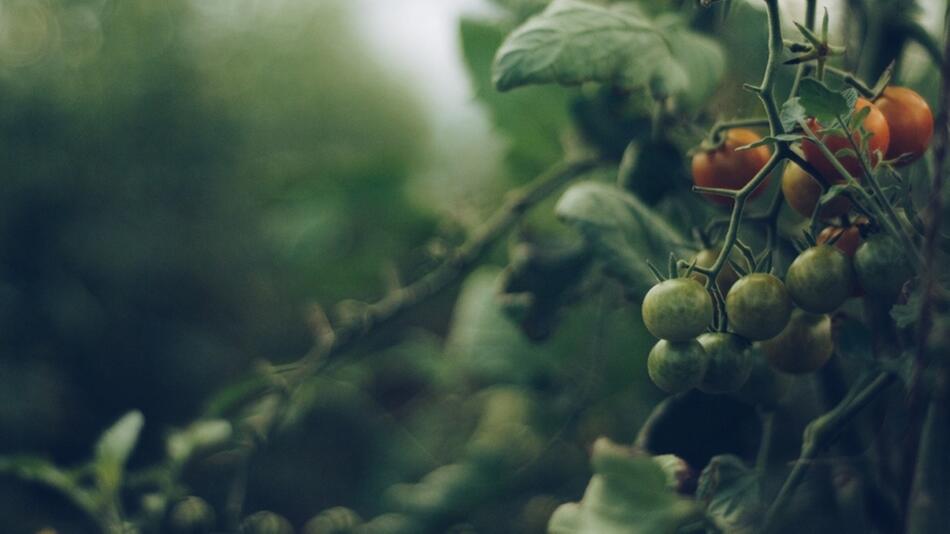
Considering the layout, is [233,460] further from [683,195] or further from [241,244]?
[241,244]

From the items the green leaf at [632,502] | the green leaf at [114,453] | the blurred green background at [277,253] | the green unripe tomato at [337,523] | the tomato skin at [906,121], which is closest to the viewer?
the green leaf at [632,502]

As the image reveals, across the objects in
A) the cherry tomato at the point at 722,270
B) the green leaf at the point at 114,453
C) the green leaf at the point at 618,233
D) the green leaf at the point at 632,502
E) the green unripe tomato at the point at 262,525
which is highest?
the green leaf at the point at 114,453

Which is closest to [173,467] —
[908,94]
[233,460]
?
[233,460]

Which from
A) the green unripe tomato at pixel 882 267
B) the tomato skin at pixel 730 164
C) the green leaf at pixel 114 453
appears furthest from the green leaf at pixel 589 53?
the green leaf at pixel 114 453

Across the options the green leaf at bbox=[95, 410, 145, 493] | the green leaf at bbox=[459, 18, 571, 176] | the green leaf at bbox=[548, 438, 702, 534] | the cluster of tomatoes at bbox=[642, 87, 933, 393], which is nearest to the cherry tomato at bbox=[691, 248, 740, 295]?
the cluster of tomatoes at bbox=[642, 87, 933, 393]

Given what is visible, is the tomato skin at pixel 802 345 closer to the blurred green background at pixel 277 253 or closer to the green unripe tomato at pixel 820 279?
the green unripe tomato at pixel 820 279
